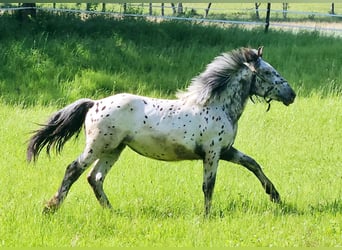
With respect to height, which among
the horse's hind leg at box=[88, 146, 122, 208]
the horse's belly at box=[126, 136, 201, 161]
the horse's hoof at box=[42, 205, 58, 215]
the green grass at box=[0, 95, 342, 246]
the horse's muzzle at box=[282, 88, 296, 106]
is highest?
the horse's muzzle at box=[282, 88, 296, 106]

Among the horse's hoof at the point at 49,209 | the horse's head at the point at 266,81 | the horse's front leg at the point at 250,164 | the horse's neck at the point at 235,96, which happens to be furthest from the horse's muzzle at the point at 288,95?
the horse's hoof at the point at 49,209

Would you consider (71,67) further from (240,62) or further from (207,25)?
(240,62)

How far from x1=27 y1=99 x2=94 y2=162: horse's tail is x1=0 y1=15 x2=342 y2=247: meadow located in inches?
22.5

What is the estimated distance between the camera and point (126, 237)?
6223 mm

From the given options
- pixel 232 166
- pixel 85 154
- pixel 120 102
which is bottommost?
pixel 232 166

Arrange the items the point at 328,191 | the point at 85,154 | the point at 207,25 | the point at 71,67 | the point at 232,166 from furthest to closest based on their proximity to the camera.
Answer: the point at 207,25, the point at 71,67, the point at 232,166, the point at 328,191, the point at 85,154

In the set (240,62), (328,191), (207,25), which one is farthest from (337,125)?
(207,25)

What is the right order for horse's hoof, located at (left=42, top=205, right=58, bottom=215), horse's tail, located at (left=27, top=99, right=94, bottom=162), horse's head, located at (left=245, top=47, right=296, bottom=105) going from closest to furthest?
1. horse's hoof, located at (left=42, top=205, right=58, bottom=215)
2. horse's tail, located at (left=27, top=99, right=94, bottom=162)
3. horse's head, located at (left=245, top=47, right=296, bottom=105)

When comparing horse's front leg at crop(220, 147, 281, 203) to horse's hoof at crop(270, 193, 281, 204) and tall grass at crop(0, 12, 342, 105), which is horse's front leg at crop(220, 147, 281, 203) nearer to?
horse's hoof at crop(270, 193, 281, 204)

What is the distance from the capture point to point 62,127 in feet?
23.2

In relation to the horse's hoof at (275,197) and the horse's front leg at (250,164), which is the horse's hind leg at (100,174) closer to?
the horse's front leg at (250,164)

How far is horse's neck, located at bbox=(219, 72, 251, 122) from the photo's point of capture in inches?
280

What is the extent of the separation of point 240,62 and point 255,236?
189 centimetres

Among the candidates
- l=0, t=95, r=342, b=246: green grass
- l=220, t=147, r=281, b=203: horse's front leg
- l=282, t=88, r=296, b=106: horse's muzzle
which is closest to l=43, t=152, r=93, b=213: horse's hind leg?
l=0, t=95, r=342, b=246: green grass
